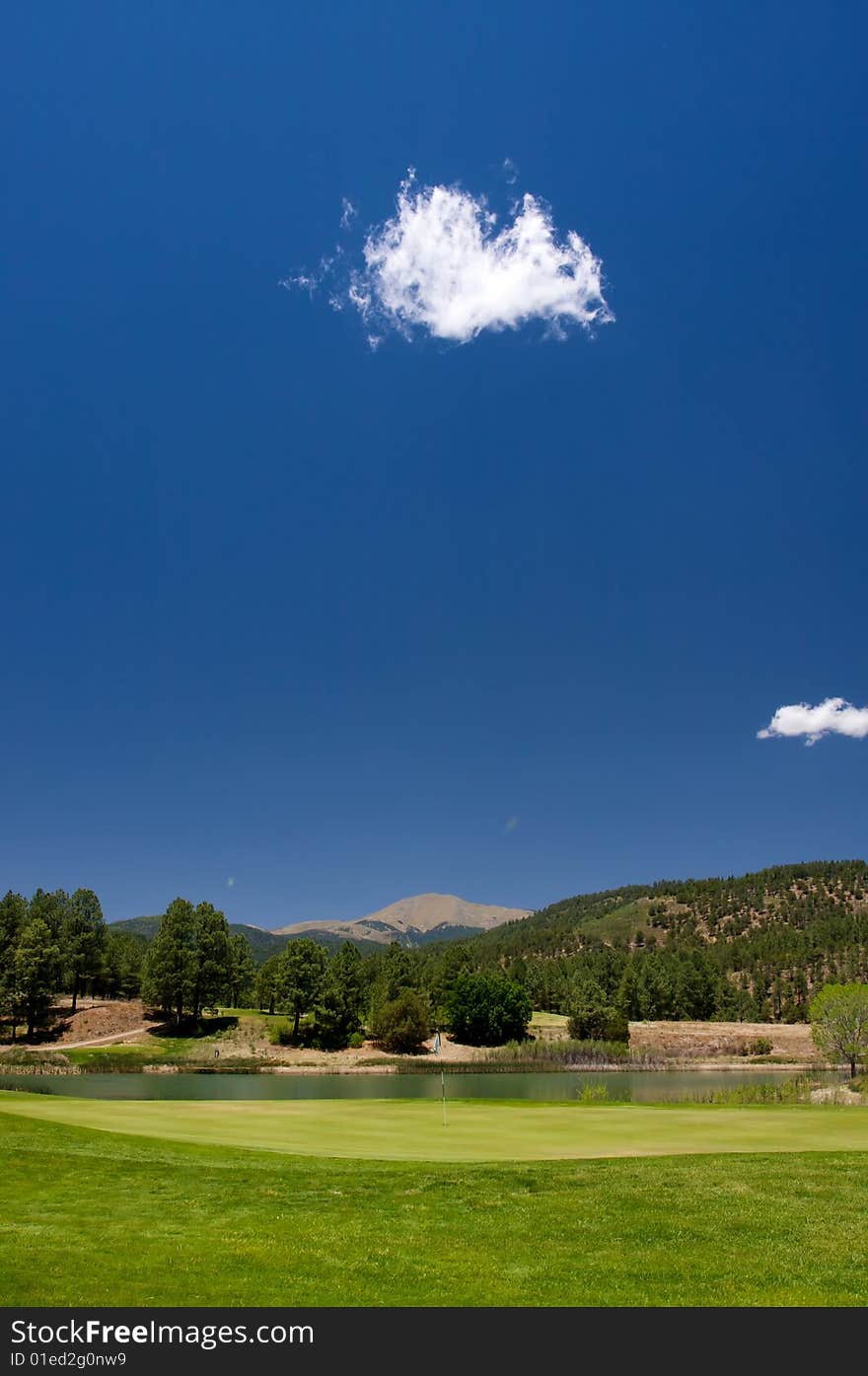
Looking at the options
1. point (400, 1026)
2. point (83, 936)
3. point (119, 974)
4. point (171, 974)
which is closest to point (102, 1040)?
point (171, 974)

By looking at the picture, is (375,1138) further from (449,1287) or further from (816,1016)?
(816,1016)

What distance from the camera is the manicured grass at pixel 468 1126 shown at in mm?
20594

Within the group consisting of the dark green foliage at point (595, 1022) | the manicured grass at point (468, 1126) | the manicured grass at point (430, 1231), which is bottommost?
the dark green foliage at point (595, 1022)

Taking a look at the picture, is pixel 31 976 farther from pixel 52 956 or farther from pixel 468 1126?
pixel 468 1126

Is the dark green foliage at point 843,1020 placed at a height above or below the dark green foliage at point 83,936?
below

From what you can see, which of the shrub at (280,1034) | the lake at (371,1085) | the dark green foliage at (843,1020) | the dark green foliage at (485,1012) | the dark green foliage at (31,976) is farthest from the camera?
the dark green foliage at (485,1012)

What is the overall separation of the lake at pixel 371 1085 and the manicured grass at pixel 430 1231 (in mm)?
31970

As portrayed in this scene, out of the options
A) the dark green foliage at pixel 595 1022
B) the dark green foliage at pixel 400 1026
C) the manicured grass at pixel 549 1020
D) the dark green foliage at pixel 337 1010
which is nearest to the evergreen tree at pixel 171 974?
the dark green foliage at pixel 337 1010

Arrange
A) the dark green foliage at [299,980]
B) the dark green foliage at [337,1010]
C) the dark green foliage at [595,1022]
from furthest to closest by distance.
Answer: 1. the dark green foliage at [595,1022]
2. the dark green foliage at [299,980]
3. the dark green foliage at [337,1010]

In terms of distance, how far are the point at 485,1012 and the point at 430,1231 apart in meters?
91.1

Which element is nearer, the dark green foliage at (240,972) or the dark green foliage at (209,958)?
the dark green foliage at (209,958)

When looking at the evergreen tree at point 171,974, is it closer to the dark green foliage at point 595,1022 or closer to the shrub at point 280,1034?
the shrub at point 280,1034

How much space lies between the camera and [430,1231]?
1145 centimetres

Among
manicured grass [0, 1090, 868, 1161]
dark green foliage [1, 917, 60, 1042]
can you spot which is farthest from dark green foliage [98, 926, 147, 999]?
manicured grass [0, 1090, 868, 1161]
